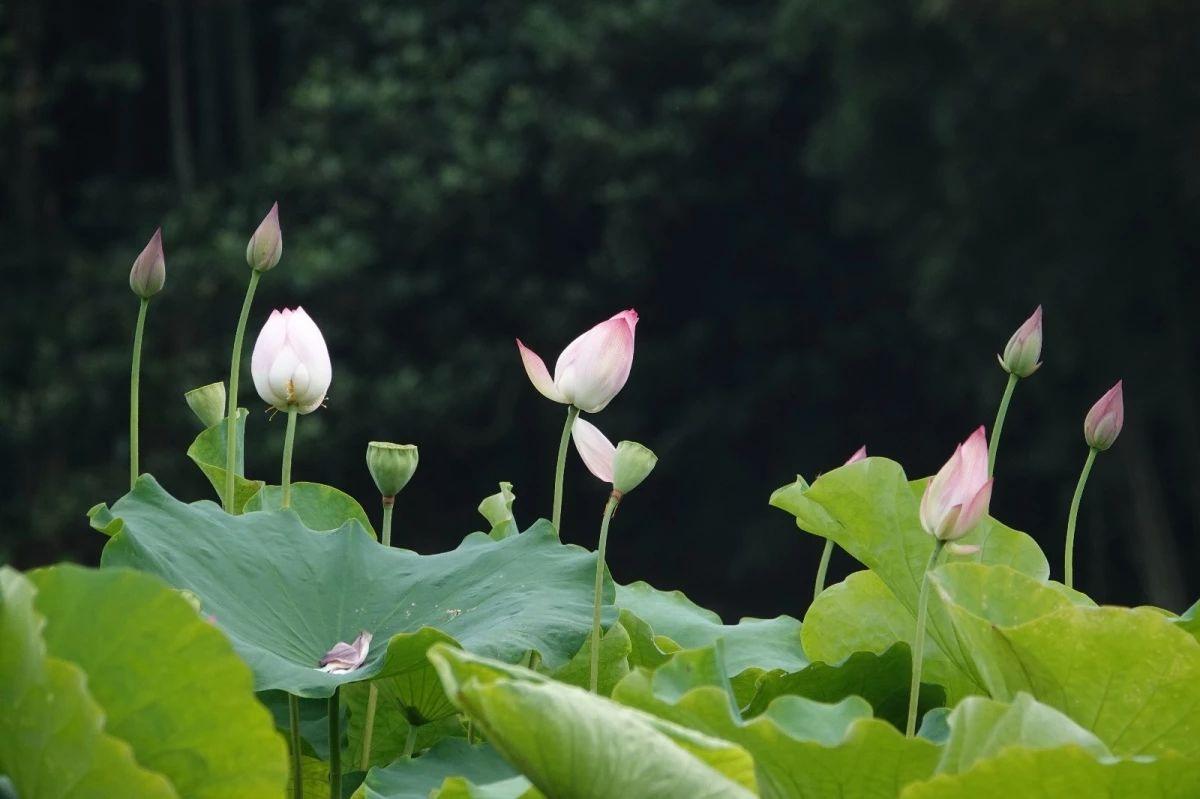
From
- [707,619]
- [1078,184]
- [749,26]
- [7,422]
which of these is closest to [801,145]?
[749,26]

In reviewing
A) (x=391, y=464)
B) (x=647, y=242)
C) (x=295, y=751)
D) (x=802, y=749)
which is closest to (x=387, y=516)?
(x=391, y=464)

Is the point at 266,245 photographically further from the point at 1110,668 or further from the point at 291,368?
the point at 1110,668

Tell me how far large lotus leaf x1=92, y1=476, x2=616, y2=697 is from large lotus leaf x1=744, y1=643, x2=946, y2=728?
0.06 m

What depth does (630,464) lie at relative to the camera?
1.67 feet

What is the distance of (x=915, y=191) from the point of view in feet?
21.1

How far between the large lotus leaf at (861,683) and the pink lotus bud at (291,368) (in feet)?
0.66

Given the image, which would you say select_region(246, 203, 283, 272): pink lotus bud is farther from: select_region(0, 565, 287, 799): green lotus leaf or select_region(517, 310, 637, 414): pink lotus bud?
select_region(0, 565, 287, 799): green lotus leaf

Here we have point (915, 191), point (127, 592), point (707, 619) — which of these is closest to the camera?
point (127, 592)

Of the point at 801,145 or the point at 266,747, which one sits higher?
the point at 266,747

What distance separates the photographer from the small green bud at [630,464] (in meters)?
0.51

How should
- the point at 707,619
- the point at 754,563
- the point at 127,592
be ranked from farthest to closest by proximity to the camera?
the point at 754,563
the point at 707,619
the point at 127,592

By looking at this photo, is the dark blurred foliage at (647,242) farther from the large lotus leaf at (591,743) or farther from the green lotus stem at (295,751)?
the large lotus leaf at (591,743)

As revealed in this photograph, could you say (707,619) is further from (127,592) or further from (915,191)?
(915,191)

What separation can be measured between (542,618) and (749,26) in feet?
22.5
